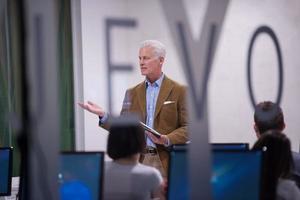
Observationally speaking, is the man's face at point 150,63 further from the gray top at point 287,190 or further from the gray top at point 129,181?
the gray top at point 287,190

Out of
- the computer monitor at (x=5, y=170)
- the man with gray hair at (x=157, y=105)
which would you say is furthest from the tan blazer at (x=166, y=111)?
the computer monitor at (x=5, y=170)

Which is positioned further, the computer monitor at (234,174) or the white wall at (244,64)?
the white wall at (244,64)

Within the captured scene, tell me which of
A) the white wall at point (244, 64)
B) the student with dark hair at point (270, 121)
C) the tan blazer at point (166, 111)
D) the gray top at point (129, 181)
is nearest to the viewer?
the gray top at point (129, 181)

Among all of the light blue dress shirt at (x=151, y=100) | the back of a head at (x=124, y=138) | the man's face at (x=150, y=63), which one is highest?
the man's face at (x=150, y=63)

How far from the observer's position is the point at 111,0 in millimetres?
2393

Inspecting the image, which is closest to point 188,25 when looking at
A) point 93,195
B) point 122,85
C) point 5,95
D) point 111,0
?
point 122,85

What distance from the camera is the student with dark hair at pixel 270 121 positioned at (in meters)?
1.80

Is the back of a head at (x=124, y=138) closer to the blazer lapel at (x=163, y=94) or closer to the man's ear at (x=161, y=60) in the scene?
the blazer lapel at (x=163, y=94)

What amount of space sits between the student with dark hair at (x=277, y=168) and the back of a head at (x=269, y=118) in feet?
0.30

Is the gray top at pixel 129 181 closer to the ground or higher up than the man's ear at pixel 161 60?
closer to the ground

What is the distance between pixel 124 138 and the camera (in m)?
1.54

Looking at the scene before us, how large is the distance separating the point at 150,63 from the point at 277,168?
815 mm

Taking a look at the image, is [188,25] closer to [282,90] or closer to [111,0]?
[111,0]

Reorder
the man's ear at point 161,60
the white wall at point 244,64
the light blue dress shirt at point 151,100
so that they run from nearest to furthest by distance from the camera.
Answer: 1. the light blue dress shirt at point 151,100
2. the man's ear at point 161,60
3. the white wall at point 244,64
